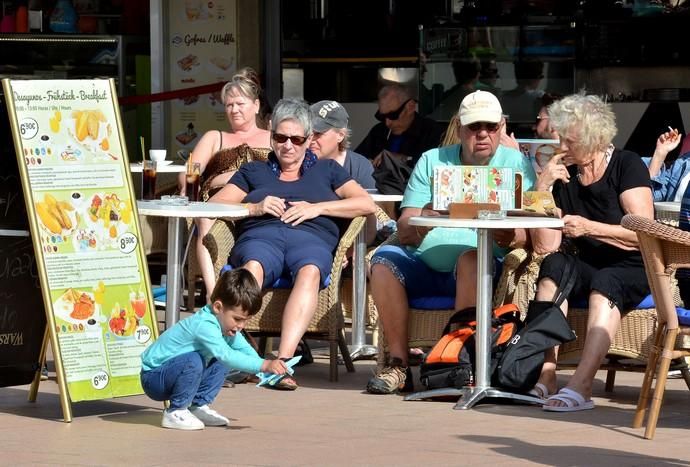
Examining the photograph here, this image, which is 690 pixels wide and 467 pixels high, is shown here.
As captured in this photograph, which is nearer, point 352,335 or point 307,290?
point 307,290

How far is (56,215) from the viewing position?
20.6 feet

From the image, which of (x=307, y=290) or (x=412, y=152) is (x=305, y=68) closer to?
(x=412, y=152)

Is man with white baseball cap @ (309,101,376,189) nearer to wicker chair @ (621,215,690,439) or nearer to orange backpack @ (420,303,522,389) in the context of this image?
orange backpack @ (420,303,522,389)

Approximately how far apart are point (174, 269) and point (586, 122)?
6.51ft

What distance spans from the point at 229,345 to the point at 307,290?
1.23 m

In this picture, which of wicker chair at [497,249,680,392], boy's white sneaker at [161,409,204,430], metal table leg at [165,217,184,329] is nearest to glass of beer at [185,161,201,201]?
metal table leg at [165,217,184,329]

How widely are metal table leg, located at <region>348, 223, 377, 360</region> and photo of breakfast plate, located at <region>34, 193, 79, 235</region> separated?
1.92 m

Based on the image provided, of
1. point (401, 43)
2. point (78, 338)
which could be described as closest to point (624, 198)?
point (78, 338)

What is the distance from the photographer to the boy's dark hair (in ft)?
19.4

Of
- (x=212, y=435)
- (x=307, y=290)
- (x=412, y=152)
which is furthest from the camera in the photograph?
(x=412, y=152)

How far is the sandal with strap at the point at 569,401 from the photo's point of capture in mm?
6570

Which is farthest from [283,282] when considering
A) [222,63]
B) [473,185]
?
[222,63]

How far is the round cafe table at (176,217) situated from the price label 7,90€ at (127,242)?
0.50m

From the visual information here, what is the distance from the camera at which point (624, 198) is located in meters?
6.86
